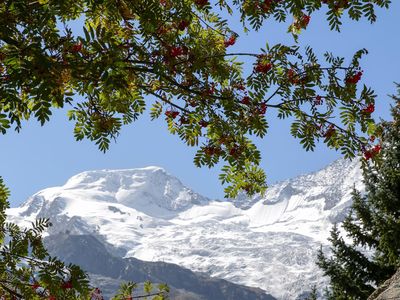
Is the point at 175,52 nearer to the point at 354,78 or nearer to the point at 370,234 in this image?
the point at 354,78

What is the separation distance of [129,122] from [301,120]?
7.74ft

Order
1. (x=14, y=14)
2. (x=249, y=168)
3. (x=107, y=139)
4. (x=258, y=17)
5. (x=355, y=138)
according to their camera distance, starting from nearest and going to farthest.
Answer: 1. (x=14, y=14)
2. (x=355, y=138)
3. (x=107, y=139)
4. (x=258, y=17)
5. (x=249, y=168)

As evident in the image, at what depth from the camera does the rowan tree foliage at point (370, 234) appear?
19891mm

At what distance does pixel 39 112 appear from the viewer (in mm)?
3859

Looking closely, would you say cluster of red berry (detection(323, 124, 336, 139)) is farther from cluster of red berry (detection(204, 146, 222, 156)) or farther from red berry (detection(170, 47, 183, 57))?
red berry (detection(170, 47, 183, 57))

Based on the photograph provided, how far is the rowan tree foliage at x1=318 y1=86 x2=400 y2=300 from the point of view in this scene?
19.9 metres

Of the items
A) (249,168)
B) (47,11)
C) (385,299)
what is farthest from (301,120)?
(385,299)

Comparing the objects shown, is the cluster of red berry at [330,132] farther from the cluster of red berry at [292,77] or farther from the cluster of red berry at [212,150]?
the cluster of red berry at [212,150]

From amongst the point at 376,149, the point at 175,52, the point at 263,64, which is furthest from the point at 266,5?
the point at 376,149

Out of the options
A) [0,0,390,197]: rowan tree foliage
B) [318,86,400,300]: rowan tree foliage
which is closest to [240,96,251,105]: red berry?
[0,0,390,197]: rowan tree foliage

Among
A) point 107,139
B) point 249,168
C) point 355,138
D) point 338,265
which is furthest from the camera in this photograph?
point 338,265

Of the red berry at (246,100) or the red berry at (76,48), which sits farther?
the red berry at (246,100)

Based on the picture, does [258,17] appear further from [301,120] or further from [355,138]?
[355,138]

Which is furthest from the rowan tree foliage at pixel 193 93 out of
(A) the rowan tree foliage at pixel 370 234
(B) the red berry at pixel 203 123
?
(A) the rowan tree foliage at pixel 370 234
